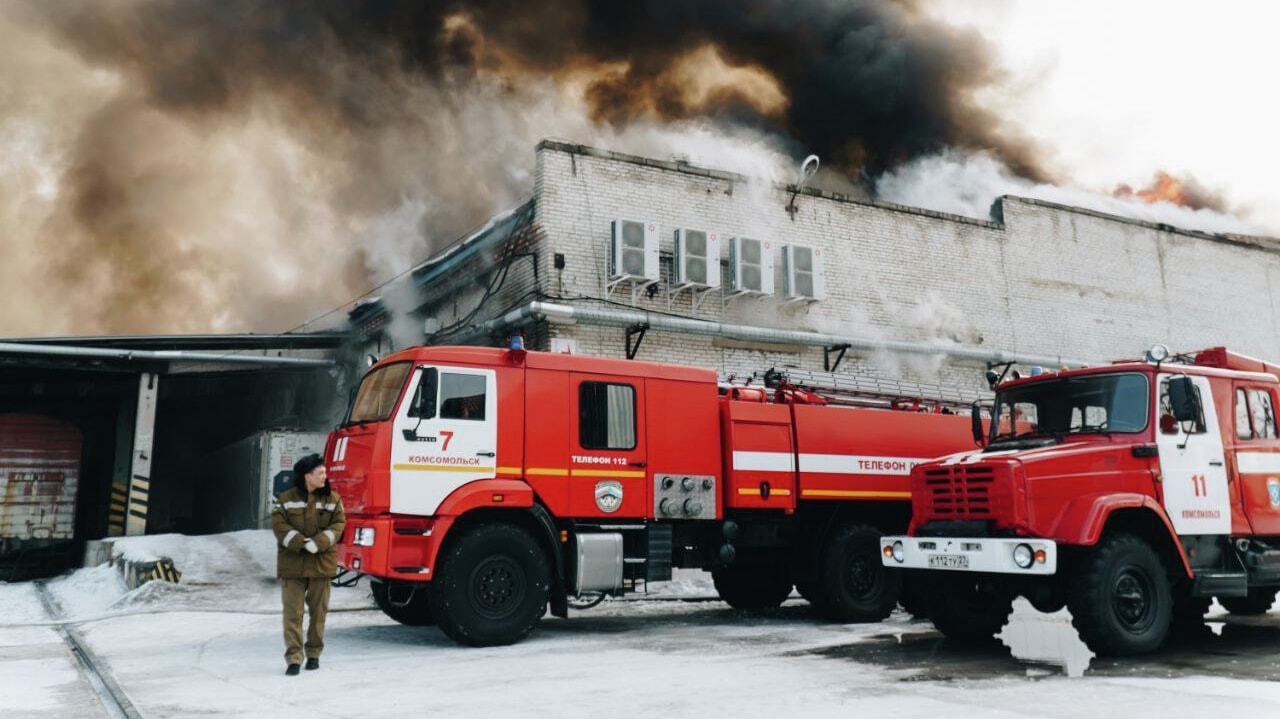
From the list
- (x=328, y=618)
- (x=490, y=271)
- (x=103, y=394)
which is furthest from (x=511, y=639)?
(x=103, y=394)

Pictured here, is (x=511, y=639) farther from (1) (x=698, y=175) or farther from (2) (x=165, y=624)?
(1) (x=698, y=175)

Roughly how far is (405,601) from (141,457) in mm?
12246

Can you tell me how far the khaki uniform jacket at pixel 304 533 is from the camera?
22.8ft

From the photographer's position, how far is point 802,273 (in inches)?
619

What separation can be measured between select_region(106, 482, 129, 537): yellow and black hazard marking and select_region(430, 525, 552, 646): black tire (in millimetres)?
13557

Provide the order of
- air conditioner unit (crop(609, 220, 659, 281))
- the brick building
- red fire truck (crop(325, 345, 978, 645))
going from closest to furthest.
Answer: red fire truck (crop(325, 345, 978, 645))
air conditioner unit (crop(609, 220, 659, 281))
the brick building

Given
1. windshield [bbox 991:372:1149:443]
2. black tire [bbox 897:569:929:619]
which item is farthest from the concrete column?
windshield [bbox 991:372:1149:443]

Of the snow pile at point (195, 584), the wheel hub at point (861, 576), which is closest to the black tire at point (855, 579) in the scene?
the wheel hub at point (861, 576)

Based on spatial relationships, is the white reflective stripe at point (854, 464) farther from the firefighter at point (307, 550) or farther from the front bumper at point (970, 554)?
the firefighter at point (307, 550)

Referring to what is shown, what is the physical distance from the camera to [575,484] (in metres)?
8.91

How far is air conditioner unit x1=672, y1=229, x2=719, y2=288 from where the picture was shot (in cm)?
1469

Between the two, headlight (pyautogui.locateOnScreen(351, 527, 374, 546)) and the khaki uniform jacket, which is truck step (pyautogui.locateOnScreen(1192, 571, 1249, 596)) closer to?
headlight (pyautogui.locateOnScreen(351, 527, 374, 546))

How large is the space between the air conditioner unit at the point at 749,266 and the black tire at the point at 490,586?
770 centimetres

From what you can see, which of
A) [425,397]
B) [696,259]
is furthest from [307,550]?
[696,259]
